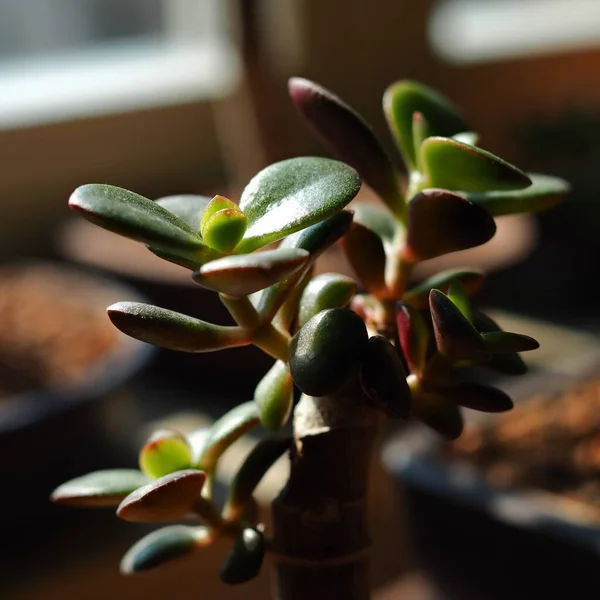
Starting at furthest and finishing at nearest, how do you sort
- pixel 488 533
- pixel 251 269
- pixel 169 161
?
1. pixel 169 161
2. pixel 488 533
3. pixel 251 269

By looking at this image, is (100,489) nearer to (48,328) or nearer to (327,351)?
(327,351)

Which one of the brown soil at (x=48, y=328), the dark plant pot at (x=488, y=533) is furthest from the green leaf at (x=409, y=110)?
the brown soil at (x=48, y=328)

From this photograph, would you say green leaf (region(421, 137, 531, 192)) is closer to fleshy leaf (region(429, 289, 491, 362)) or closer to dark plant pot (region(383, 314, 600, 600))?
fleshy leaf (region(429, 289, 491, 362))

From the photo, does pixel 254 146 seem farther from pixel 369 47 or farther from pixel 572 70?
pixel 572 70

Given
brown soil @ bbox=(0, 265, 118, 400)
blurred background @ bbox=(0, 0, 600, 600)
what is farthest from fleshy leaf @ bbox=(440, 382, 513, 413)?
brown soil @ bbox=(0, 265, 118, 400)

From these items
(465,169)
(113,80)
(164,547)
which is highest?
(465,169)

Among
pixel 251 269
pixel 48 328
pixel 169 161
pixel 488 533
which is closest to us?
pixel 251 269

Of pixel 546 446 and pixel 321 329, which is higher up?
pixel 321 329

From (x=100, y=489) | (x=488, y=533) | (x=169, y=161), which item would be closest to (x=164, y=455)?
(x=100, y=489)
